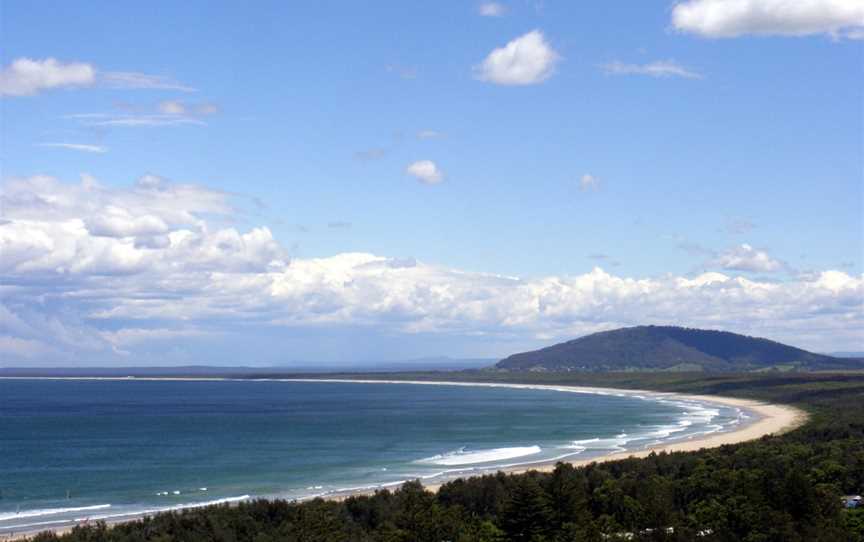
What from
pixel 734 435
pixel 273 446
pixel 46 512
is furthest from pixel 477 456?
pixel 46 512

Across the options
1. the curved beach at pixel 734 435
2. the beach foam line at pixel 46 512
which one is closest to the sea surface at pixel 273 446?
the beach foam line at pixel 46 512

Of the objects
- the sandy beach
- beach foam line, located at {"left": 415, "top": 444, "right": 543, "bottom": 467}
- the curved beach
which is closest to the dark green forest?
the sandy beach

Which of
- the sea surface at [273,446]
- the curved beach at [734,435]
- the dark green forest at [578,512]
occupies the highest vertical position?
the dark green forest at [578,512]

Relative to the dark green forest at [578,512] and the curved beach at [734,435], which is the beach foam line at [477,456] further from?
the dark green forest at [578,512]

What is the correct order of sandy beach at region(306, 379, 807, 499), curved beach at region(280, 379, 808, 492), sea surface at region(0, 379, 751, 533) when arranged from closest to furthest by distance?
sea surface at region(0, 379, 751, 533) → curved beach at region(280, 379, 808, 492) → sandy beach at region(306, 379, 807, 499)

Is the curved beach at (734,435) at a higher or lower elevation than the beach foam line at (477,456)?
higher

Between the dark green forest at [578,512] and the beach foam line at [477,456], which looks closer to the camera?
the dark green forest at [578,512]

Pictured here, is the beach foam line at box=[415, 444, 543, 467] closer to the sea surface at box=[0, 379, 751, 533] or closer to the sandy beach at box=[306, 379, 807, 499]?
the sea surface at box=[0, 379, 751, 533]
